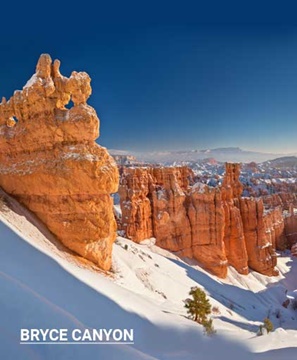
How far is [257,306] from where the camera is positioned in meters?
28.9

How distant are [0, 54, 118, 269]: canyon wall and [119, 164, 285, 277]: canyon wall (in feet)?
73.1

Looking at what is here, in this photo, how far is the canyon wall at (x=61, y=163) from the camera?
1415 cm

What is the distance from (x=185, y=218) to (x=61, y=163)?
25.8 metres

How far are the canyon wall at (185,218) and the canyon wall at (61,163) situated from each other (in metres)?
22.3

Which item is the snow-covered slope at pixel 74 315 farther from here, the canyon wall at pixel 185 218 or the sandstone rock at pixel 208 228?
the sandstone rock at pixel 208 228

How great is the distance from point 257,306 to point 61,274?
2430 centimetres

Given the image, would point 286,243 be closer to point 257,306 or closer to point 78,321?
point 257,306

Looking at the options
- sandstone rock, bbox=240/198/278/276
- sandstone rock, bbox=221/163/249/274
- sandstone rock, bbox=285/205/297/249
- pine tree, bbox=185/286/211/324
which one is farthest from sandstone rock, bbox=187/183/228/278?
sandstone rock, bbox=285/205/297/249

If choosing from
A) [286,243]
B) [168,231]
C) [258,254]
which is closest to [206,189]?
[168,231]

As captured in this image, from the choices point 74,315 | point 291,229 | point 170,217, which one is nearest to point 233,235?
point 170,217

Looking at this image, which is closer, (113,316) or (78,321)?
(78,321)

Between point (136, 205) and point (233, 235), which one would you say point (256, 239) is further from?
point (136, 205)

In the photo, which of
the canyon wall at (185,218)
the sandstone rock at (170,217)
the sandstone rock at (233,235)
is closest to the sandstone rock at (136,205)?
the canyon wall at (185,218)

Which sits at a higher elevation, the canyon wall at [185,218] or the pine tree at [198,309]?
the canyon wall at [185,218]
